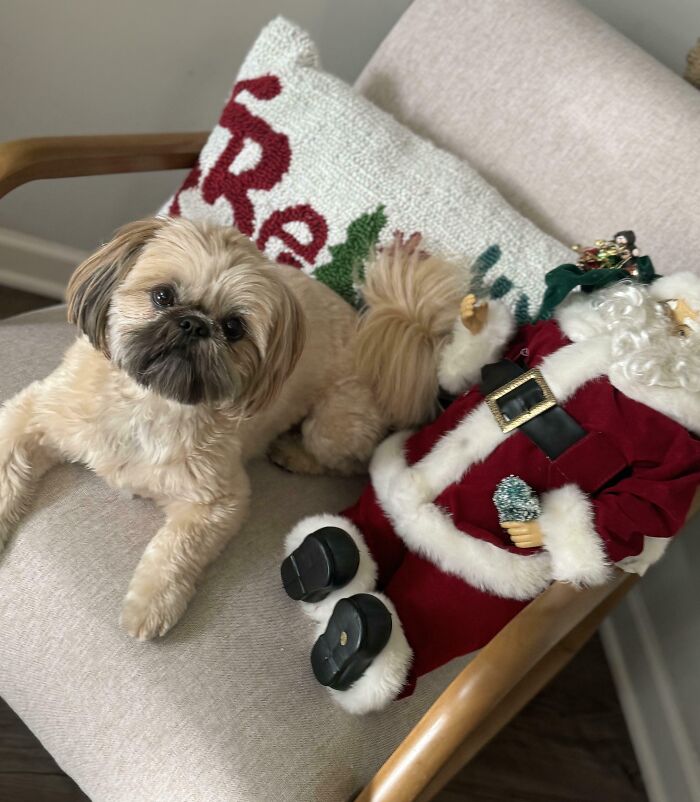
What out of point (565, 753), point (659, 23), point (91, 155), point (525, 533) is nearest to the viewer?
point (525, 533)

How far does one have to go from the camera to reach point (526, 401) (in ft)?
3.55

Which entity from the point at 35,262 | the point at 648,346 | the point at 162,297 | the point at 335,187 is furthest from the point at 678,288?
the point at 35,262

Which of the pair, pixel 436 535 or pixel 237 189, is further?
pixel 237 189

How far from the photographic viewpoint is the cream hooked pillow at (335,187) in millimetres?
1261

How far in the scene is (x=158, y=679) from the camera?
3.10 feet

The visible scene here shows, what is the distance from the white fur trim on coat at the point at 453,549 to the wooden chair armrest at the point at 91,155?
751 millimetres

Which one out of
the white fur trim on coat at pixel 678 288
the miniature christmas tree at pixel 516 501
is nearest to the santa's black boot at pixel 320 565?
the miniature christmas tree at pixel 516 501

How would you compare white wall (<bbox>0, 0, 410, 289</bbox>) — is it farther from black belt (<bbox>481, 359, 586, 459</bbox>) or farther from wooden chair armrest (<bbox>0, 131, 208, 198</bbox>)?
black belt (<bbox>481, 359, 586, 459</bbox>)

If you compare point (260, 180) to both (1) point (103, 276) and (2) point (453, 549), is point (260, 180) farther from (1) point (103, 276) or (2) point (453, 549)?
(2) point (453, 549)

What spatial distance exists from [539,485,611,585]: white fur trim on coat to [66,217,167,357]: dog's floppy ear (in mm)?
649

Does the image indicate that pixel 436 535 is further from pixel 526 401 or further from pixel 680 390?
pixel 680 390

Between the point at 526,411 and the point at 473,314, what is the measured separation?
0.18 meters

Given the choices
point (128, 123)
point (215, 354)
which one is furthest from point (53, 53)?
point (215, 354)

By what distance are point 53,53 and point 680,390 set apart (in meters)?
1.45
